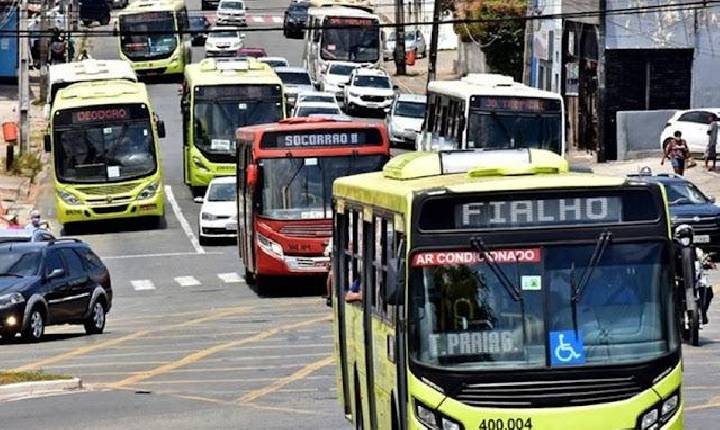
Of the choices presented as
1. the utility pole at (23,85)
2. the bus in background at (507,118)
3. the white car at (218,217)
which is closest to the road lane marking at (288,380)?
the bus in background at (507,118)

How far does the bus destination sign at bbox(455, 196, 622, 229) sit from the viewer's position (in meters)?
13.2

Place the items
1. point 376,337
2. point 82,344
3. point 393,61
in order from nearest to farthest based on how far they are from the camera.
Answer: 1. point 376,337
2. point 82,344
3. point 393,61

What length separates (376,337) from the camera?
14570mm

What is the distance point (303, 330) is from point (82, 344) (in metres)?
3.14

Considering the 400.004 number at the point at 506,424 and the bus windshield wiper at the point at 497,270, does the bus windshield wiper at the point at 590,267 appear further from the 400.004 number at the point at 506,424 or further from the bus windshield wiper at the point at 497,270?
the 400.004 number at the point at 506,424

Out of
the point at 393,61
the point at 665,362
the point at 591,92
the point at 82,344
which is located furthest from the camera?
the point at 393,61

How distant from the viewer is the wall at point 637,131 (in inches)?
2341

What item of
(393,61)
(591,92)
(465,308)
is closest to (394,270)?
(465,308)

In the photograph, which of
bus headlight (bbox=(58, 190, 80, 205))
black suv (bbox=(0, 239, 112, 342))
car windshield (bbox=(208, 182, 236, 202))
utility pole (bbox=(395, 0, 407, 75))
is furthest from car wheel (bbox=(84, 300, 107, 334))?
utility pole (bbox=(395, 0, 407, 75))

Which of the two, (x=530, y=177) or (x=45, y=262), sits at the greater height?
(x=530, y=177)

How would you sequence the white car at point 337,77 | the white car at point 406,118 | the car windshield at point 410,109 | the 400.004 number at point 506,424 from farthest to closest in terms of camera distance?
the white car at point 337,77 → the car windshield at point 410,109 → the white car at point 406,118 → the 400.004 number at point 506,424

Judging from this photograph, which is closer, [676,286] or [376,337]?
[676,286]

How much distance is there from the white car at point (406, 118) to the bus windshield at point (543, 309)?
51009mm

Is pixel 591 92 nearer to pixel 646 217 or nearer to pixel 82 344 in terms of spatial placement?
pixel 82 344
